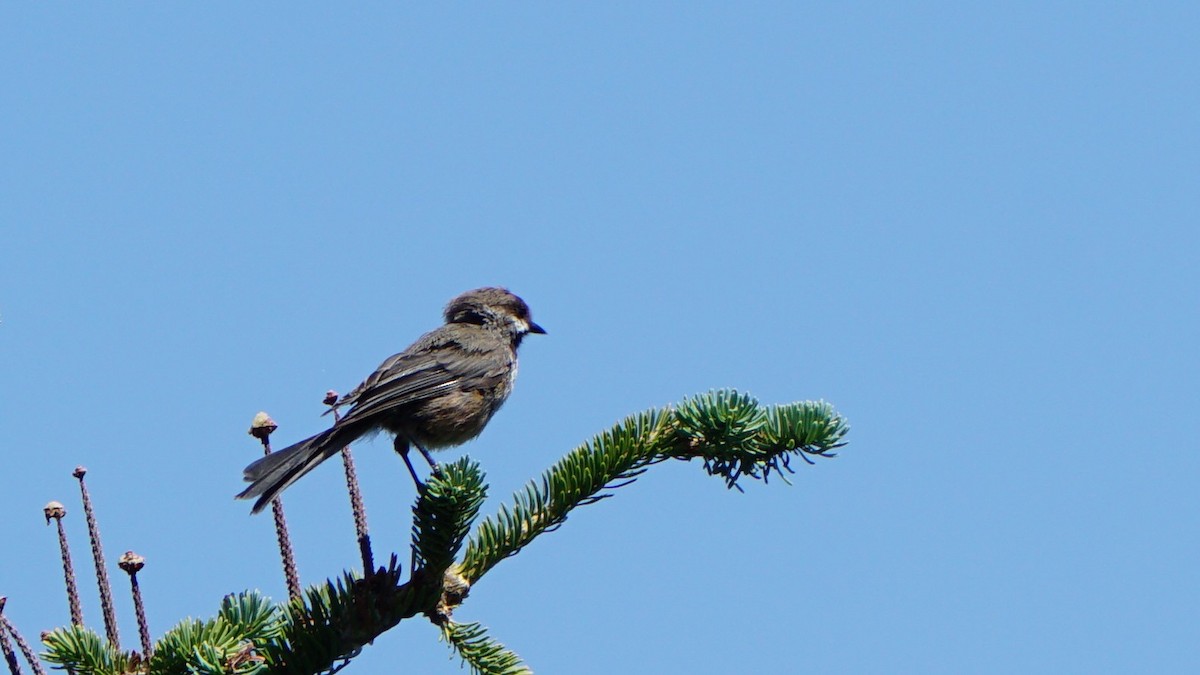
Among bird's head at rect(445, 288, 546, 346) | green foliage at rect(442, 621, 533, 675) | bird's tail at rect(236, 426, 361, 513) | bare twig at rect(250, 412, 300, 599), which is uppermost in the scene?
bird's head at rect(445, 288, 546, 346)

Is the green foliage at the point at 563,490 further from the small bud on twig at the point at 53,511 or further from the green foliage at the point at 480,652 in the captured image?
the small bud on twig at the point at 53,511

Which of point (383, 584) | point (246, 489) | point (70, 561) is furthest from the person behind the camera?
point (246, 489)

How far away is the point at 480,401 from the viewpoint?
6855 millimetres

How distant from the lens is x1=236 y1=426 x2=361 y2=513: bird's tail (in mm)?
4715

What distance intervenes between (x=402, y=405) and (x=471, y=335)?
1.08 metres

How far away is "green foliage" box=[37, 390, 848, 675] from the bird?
1.83 meters

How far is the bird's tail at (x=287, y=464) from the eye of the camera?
4.71 m

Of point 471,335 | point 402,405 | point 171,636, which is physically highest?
point 471,335

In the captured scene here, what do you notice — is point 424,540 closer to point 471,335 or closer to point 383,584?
point 383,584

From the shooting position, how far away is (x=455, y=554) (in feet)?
11.3

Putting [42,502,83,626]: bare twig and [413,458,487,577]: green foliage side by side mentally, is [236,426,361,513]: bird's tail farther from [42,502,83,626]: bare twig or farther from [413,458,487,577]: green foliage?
[42,502,83,626]: bare twig

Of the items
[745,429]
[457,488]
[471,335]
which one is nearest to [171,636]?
[457,488]

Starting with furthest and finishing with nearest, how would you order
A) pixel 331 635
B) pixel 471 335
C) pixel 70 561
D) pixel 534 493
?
pixel 471 335, pixel 534 493, pixel 331 635, pixel 70 561

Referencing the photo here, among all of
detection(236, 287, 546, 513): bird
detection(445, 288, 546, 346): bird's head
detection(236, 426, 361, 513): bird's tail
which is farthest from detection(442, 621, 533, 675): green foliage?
detection(445, 288, 546, 346): bird's head
